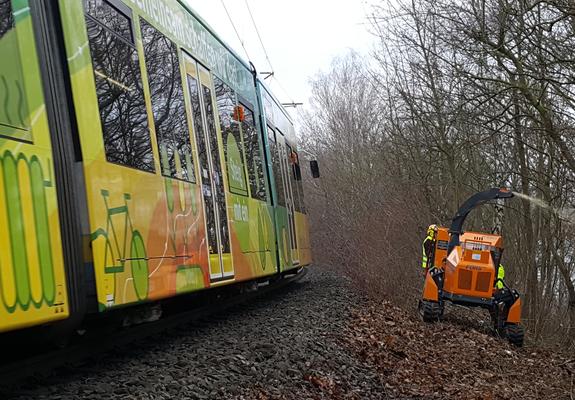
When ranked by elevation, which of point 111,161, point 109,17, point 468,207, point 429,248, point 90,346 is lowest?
point 90,346

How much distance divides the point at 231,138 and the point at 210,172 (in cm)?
144

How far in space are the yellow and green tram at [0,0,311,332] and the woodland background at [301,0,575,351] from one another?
6.52 meters

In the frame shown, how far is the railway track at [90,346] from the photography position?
4793 millimetres

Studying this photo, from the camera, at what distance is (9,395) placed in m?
4.28

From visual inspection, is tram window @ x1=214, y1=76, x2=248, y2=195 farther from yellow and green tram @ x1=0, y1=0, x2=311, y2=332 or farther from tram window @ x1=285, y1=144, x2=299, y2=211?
tram window @ x1=285, y1=144, x2=299, y2=211

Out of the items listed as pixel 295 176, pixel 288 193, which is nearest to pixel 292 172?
pixel 295 176

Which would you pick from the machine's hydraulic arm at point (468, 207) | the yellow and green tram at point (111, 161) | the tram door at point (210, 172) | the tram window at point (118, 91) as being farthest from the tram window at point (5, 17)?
the machine's hydraulic arm at point (468, 207)

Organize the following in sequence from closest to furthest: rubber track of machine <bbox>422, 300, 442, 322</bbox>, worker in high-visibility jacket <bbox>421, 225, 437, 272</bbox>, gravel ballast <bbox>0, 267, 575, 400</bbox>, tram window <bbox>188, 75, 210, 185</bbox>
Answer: gravel ballast <bbox>0, 267, 575, 400</bbox> < tram window <bbox>188, 75, 210, 185</bbox> < rubber track of machine <bbox>422, 300, 442, 322</bbox> < worker in high-visibility jacket <bbox>421, 225, 437, 272</bbox>

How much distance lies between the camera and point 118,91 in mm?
5492

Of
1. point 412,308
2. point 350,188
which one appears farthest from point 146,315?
point 350,188

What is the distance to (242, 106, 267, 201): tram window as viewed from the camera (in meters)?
10.2

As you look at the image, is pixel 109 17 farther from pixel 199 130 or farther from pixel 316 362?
pixel 316 362

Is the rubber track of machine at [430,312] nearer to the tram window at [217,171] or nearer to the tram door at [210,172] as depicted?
the tram door at [210,172]

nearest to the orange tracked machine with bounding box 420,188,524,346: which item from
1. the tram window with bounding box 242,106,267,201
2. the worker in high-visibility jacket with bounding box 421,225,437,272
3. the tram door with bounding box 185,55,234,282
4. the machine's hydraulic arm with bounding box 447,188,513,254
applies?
the machine's hydraulic arm with bounding box 447,188,513,254
